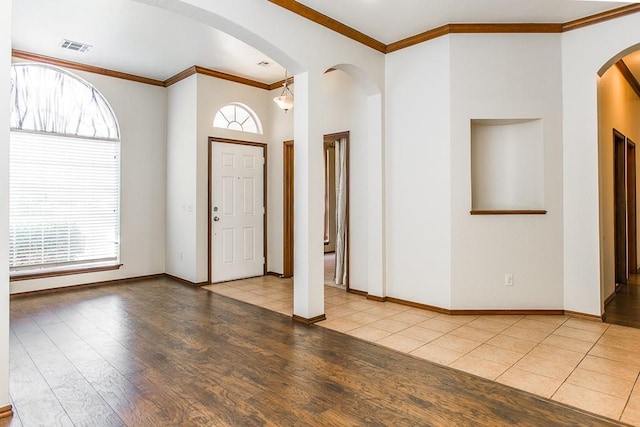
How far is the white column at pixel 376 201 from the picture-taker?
14.9 ft

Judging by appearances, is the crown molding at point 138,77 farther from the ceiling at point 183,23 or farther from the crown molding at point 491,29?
the crown molding at point 491,29

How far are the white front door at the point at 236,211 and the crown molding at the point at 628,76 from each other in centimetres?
493

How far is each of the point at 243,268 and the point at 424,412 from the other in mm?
4152

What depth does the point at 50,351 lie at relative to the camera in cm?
305

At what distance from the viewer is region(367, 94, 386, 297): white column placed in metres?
4.54

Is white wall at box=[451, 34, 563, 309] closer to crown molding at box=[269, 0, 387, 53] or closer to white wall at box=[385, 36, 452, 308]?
white wall at box=[385, 36, 452, 308]

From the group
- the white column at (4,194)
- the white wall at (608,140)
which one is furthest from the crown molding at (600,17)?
the white column at (4,194)

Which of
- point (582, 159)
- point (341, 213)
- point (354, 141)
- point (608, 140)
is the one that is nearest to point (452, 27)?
point (354, 141)

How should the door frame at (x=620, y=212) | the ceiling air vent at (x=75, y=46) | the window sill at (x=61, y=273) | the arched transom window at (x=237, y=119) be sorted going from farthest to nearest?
the arched transom window at (x=237, y=119) → the door frame at (x=620, y=212) → the window sill at (x=61, y=273) → the ceiling air vent at (x=75, y=46)

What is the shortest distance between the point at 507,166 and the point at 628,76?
2.62 meters

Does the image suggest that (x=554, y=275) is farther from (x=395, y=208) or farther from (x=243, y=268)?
(x=243, y=268)

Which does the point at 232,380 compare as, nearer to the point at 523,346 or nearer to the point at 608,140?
the point at 523,346

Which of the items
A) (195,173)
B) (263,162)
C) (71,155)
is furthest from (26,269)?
(263,162)

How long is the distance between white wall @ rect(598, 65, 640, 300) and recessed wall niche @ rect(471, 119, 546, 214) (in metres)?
0.55
